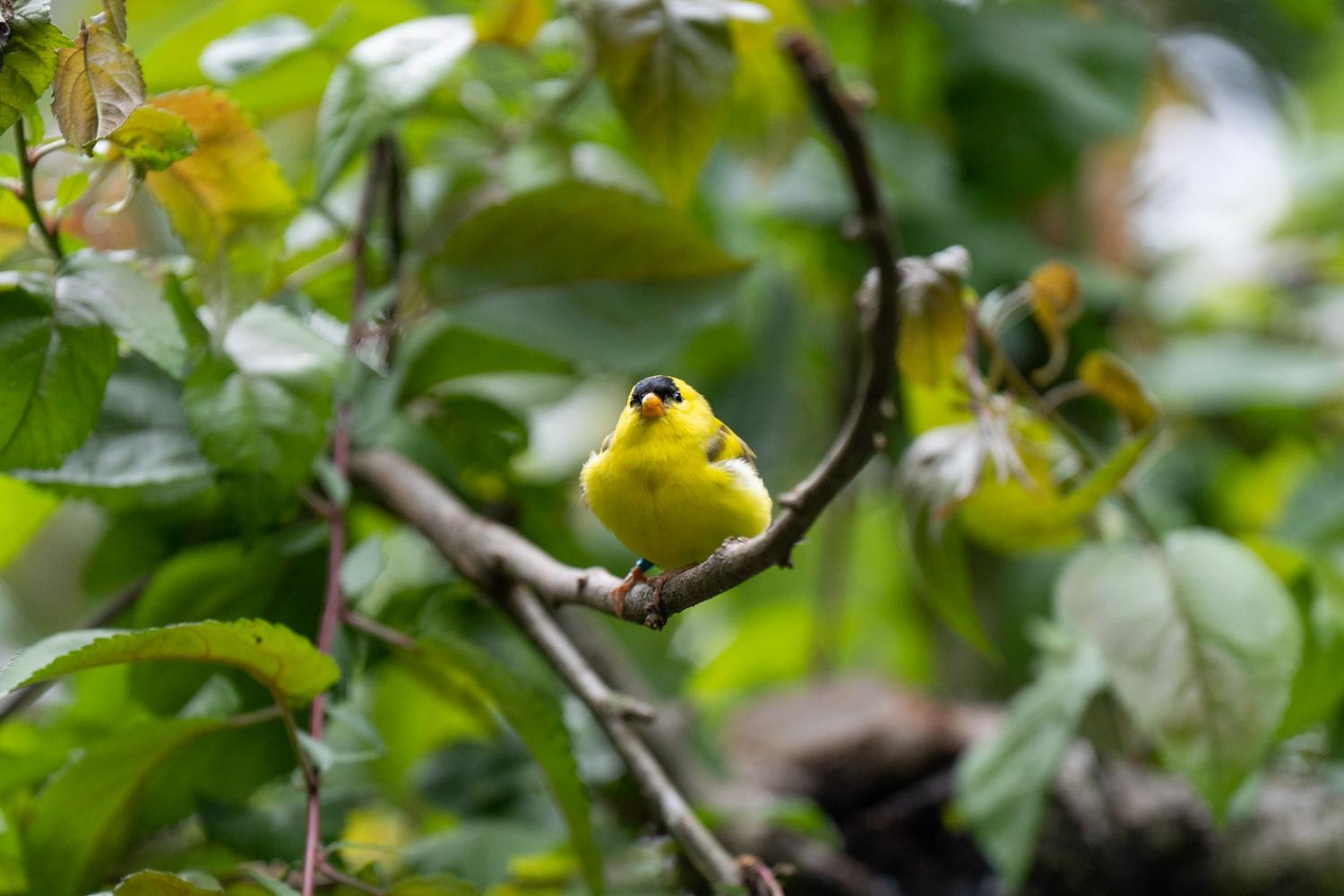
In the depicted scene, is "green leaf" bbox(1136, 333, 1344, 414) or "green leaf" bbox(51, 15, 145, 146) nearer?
"green leaf" bbox(51, 15, 145, 146)

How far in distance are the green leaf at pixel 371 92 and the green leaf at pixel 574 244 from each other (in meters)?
0.11

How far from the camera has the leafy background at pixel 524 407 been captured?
670 millimetres

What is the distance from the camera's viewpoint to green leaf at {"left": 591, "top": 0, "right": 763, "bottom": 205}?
2.61ft

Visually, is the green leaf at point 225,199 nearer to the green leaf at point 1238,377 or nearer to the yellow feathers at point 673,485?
the yellow feathers at point 673,485

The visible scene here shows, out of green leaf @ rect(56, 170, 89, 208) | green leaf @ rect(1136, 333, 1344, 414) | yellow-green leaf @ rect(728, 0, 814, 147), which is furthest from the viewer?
green leaf @ rect(1136, 333, 1344, 414)

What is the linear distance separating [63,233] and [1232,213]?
2.40 m

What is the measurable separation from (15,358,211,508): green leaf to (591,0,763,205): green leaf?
401mm

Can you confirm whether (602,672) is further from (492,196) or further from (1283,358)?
(1283,358)

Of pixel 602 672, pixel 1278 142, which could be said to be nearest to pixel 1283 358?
pixel 1278 142

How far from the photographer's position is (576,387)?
4.65ft

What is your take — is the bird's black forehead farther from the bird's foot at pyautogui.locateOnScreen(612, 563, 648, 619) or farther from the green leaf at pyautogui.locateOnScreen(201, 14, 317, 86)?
the green leaf at pyautogui.locateOnScreen(201, 14, 317, 86)

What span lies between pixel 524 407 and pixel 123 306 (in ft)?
2.41

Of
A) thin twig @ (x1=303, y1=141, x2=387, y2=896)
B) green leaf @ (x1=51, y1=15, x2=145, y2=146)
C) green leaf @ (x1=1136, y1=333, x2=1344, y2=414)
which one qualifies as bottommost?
green leaf @ (x1=1136, y1=333, x2=1344, y2=414)

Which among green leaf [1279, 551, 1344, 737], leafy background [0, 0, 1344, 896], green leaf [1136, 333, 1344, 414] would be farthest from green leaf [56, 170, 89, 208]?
green leaf [1136, 333, 1344, 414]
